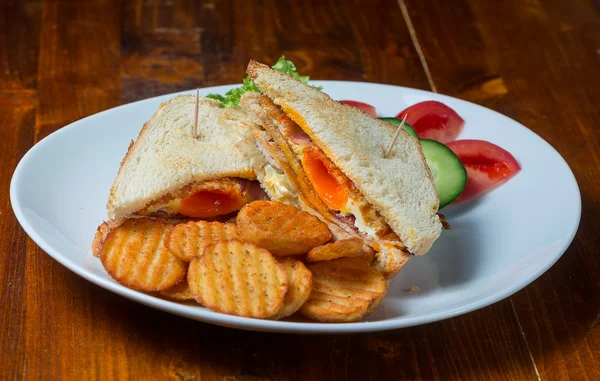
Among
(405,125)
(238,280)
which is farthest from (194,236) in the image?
(405,125)

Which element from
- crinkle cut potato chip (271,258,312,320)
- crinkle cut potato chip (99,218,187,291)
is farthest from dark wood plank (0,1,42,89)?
crinkle cut potato chip (271,258,312,320)

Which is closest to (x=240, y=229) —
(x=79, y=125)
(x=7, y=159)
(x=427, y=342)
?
(x=427, y=342)

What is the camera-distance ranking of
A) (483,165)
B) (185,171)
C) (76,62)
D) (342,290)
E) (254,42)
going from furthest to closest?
(254,42), (76,62), (483,165), (185,171), (342,290)

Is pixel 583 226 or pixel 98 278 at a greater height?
pixel 98 278

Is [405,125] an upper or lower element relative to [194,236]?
lower

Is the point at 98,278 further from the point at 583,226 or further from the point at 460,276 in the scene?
the point at 583,226

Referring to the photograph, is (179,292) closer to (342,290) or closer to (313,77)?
(342,290)
